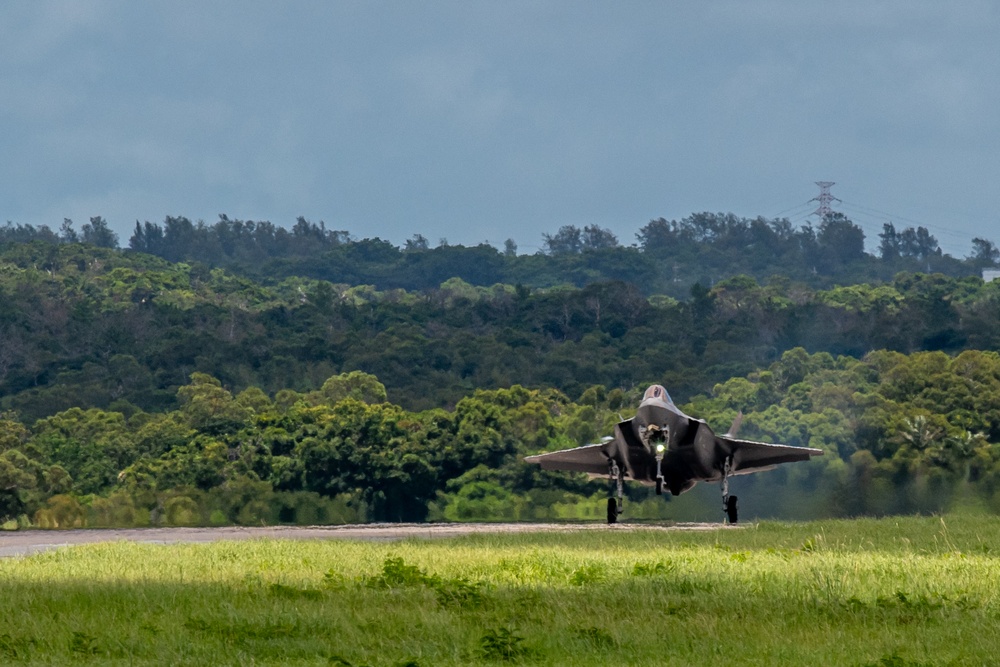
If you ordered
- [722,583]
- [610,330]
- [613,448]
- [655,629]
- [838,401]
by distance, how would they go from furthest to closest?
[610,330], [838,401], [613,448], [722,583], [655,629]

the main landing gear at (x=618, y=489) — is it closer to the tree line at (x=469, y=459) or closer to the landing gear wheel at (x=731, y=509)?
the landing gear wheel at (x=731, y=509)

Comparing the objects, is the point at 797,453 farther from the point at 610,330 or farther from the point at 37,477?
the point at 610,330

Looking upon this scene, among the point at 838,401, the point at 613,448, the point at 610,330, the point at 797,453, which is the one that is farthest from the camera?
the point at 610,330

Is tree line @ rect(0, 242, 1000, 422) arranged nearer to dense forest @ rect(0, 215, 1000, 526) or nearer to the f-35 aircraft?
dense forest @ rect(0, 215, 1000, 526)

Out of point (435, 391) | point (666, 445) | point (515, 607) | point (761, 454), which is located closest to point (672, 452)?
point (666, 445)

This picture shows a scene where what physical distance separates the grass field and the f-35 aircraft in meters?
11.6

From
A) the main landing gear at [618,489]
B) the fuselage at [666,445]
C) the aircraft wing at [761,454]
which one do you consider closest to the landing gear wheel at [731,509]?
the fuselage at [666,445]

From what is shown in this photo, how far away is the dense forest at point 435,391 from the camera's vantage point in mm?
75438

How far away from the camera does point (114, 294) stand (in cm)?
15338

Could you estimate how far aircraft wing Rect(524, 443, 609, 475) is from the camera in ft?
137

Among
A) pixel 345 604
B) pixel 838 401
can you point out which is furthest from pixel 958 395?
pixel 345 604

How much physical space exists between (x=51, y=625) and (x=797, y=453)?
29.4 meters

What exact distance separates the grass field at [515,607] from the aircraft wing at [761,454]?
15.3 meters

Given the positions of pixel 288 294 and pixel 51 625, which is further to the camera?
pixel 288 294
